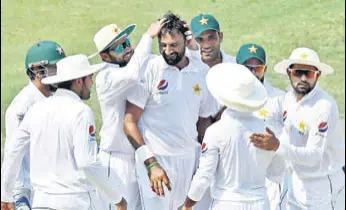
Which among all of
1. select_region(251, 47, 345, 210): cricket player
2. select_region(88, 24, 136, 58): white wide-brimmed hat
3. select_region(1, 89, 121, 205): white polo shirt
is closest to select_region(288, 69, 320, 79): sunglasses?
select_region(251, 47, 345, 210): cricket player

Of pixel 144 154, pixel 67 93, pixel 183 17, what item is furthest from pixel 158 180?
pixel 183 17

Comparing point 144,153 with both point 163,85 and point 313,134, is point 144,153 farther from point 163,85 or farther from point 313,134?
point 313,134

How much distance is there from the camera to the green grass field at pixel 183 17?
15.9 metres

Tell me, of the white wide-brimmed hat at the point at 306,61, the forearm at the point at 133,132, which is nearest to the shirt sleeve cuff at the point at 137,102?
the forearm at the point at 133,132

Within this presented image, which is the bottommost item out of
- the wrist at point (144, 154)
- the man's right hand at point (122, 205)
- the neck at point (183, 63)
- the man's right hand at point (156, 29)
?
the man's right hand at point (122, 205)

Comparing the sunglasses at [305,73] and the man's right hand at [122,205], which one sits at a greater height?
the sunglasses at [305,73]

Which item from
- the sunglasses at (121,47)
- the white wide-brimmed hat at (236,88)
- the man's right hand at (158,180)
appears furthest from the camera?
the sunglasses at (121,47)

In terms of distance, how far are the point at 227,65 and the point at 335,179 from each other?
5.75ft

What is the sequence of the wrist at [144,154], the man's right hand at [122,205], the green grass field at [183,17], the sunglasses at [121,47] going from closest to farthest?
the man's right hand at [122,205]
the wrist at [144,154]
the sunglasses at [121,47]
the green grass field at [183,17]

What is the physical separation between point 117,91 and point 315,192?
1690mm

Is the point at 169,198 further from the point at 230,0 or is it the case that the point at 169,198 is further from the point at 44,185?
the point at 230,0

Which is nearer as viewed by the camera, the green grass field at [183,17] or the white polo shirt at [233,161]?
the white polo shirt at [233,161]

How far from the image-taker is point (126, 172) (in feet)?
25.1

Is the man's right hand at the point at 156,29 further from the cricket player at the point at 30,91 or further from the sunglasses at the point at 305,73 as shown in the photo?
the sunglasses at the point at 305,73
